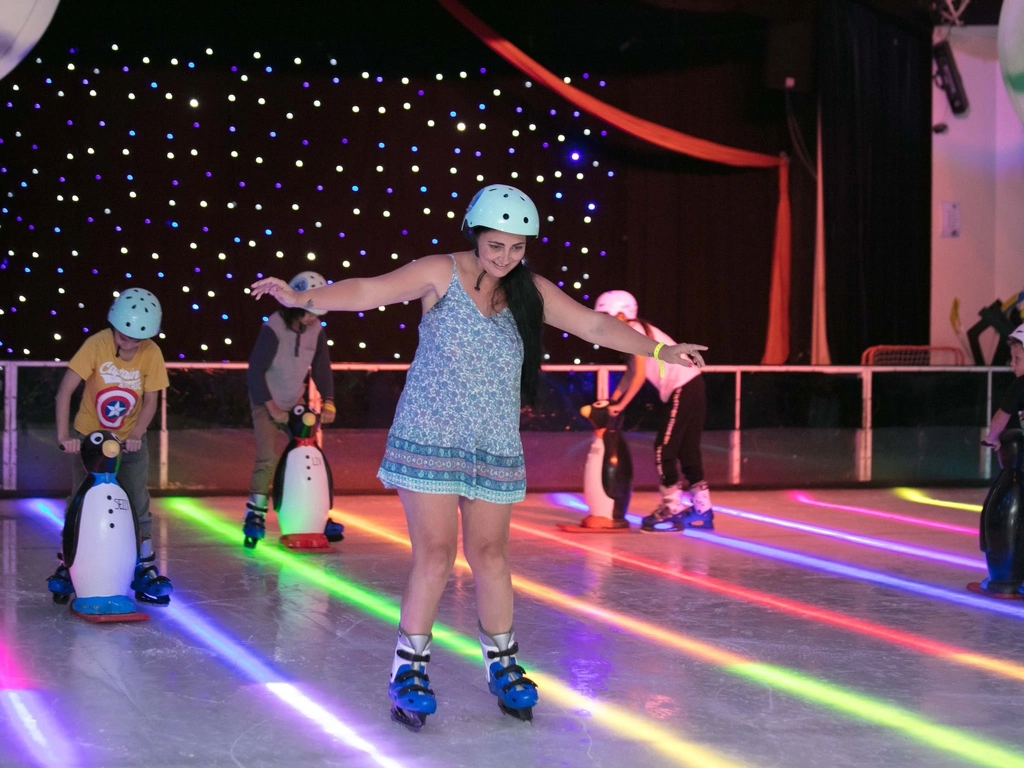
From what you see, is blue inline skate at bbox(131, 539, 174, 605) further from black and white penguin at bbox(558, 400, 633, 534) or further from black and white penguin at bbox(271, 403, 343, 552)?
black and white penguin at bbox(558, 400, 633, 534)

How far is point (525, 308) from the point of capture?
11.4ft

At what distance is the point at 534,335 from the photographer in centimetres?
351

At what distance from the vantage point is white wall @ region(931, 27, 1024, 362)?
12570mm

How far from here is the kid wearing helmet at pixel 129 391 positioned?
15.8 ft

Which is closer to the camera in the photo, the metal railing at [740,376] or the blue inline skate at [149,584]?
the blue inline skate at [149,584]

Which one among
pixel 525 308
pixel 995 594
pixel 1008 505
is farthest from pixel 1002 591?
pixel 525 308

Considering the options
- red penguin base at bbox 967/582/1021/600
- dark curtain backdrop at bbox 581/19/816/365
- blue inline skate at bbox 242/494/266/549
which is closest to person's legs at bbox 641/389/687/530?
red penguin base at bbox 967/582/1021/600

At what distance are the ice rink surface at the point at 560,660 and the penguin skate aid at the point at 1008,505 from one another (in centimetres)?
14

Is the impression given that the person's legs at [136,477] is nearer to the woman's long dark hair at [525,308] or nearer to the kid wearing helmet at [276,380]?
the kid wearing helmet at [276,380]

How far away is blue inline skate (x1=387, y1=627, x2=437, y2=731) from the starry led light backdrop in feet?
26.9

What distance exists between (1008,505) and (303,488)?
322cm

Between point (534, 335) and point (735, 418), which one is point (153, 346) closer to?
point (534, 335)

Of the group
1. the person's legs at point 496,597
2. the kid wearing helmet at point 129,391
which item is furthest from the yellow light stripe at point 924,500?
the person's legs at point 496,597

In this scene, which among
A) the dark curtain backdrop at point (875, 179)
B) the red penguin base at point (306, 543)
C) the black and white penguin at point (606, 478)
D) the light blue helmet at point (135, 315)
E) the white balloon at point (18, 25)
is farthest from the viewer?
the dark curtain backdrop at point (875, 179)
